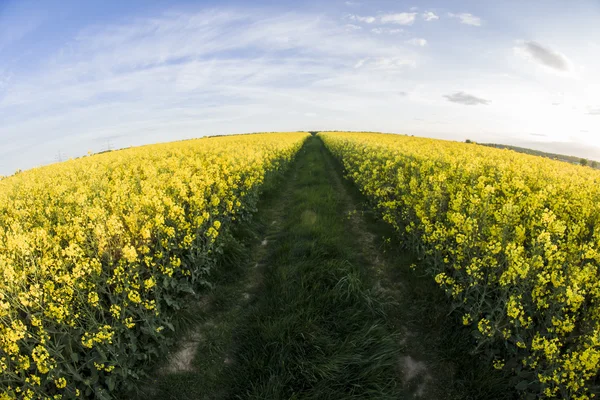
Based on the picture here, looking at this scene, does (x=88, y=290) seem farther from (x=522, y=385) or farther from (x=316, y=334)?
(x=522, y=385)

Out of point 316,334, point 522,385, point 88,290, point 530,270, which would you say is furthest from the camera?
point 316,334

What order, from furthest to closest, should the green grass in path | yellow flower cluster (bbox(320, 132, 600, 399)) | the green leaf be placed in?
the green grass in path
the green leaf
yellow flower cluster (bbox(320, 132, 600, 399))

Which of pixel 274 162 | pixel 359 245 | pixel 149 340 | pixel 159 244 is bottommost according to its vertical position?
pixel 149 340

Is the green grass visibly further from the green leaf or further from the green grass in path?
the green leaf

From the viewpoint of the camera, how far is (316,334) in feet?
14.7

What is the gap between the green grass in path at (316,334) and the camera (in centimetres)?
382

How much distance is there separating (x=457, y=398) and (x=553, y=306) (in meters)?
1.67

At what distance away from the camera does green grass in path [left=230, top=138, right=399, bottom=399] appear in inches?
150

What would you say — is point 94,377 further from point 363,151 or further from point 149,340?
point 363,151

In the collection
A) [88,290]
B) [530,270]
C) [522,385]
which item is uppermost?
[530,270]

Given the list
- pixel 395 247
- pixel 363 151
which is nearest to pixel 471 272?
pixel 395 247

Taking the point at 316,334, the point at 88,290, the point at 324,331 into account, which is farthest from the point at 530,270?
the point at 88,290

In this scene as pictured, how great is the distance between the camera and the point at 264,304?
536 cm

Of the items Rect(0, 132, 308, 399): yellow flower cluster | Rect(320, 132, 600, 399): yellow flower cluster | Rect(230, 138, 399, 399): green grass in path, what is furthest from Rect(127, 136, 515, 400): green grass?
Rect(0, 132, 308, 399): yellow flower cluster
